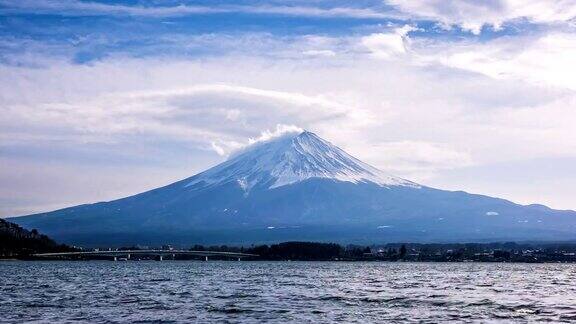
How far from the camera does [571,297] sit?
53.5 metres

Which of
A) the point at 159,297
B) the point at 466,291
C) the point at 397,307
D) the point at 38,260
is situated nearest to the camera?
the point at 397,307

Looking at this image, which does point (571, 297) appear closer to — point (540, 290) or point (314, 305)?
point (540, 290)

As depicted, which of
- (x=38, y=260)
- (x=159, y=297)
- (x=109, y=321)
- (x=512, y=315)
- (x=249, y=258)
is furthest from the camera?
(x=249, y=258)

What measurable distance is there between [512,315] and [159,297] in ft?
67.3

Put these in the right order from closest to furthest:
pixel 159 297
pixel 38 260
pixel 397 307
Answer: pixel 397 307 → pixel 159 297 → pixel 38 260

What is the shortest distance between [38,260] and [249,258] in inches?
1441

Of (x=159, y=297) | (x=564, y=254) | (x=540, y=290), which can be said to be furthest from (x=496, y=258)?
(x=159, y=297)

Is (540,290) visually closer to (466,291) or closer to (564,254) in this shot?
(466,291)

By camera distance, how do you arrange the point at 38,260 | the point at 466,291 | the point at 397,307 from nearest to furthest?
the point at 397,307
the point at 466,291
the point at 38,260

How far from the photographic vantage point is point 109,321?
1542 inches

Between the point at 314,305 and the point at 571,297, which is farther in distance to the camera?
the point at 571,297

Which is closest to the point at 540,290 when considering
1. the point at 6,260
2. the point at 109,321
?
the point at 109,321

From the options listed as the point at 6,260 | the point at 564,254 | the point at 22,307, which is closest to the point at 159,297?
the point at 22,307

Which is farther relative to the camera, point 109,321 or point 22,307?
point 22,307
